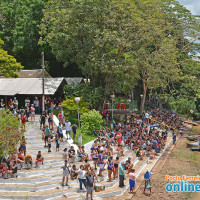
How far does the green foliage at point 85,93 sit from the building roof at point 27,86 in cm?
129

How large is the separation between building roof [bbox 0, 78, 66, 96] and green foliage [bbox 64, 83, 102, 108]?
129 cm

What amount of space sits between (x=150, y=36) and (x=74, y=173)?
22.8 m

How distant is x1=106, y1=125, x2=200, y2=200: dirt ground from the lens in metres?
17.2

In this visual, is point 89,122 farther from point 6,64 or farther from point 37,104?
point 6,64

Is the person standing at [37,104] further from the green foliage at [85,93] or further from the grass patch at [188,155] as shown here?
the grass patch at [188,155]

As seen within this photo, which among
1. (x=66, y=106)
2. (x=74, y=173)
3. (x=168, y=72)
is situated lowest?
(x=74, y=173)

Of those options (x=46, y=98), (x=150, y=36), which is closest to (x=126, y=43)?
(x=150, y=36)

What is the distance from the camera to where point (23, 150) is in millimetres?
18094

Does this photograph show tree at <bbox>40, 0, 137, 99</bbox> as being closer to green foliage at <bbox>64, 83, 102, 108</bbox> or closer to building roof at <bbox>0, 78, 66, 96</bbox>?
green foliage at <bbox>64, 83, 102, 108</bbox>

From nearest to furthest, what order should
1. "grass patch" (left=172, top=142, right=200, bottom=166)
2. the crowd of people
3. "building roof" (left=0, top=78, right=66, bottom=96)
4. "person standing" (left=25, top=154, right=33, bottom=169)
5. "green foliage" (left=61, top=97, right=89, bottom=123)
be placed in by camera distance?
the crowd of people < "person standing" (left=25, top=154, right=33, bottom=169) < "grass patch" (left=172, top=142, right=200, bottom=166) < "green foliage" (left=61, top=97, right=89, bottom=123) < "building roof" (left=0, top=78, right=66, bottom=96)

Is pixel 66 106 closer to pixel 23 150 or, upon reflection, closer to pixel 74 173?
pixel 23 150

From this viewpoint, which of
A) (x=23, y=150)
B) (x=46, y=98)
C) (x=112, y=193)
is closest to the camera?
(x=112, y=193)

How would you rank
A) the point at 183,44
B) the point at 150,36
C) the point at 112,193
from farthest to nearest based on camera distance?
the point at 183,44
the point at 150,36
the point at 112,193
